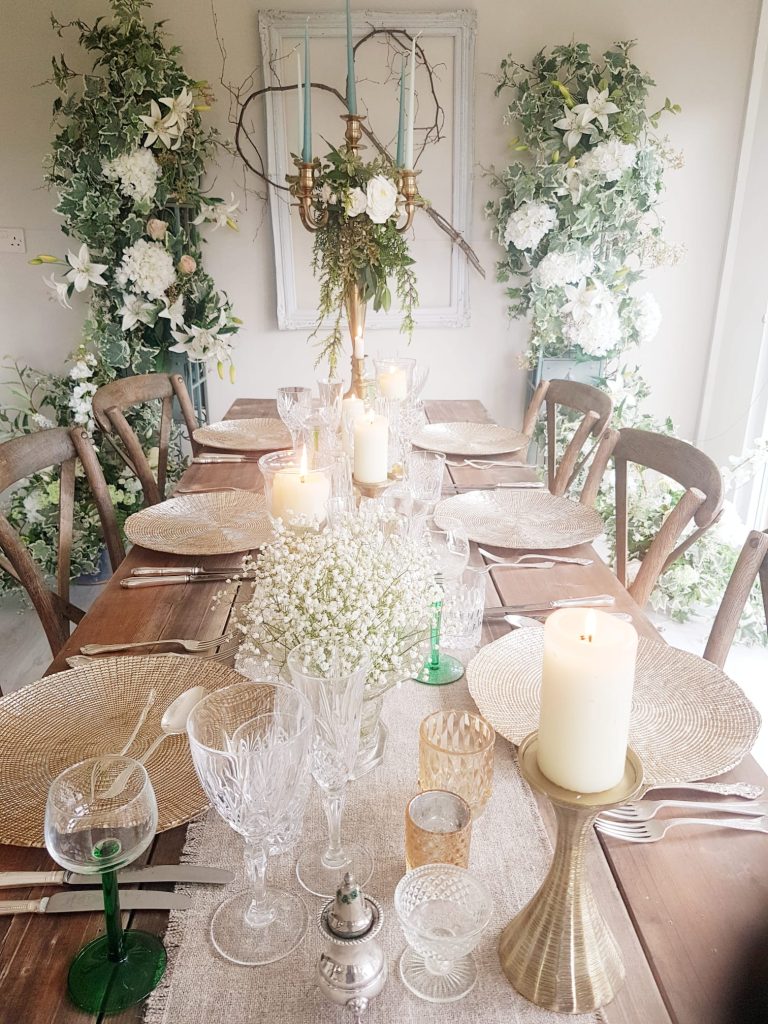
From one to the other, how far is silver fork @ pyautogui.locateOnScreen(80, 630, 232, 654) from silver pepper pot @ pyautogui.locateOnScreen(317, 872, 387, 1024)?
1.81 ft

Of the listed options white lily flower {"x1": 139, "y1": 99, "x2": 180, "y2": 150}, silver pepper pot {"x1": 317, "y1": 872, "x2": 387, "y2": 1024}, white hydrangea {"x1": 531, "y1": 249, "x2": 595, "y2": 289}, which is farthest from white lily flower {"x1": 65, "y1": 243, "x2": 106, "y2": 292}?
silver pepper pot {"x1": 317, "y1": 872, "x2": 387, "y2": 1024}

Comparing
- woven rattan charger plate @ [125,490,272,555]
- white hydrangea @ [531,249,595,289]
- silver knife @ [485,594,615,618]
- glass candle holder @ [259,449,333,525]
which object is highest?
white hydrangea @ [531,249,595,289]

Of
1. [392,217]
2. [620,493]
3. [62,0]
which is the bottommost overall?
[620,493]

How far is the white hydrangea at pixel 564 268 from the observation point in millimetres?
2982

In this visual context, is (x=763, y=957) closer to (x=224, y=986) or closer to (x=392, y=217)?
(x=224, y=986)

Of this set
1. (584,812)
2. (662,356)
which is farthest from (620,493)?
(662,356)

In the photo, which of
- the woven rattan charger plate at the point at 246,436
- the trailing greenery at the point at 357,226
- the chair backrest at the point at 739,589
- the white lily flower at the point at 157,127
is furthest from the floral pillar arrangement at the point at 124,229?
the chair backrest at the point at 739,589

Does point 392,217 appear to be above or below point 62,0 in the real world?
below

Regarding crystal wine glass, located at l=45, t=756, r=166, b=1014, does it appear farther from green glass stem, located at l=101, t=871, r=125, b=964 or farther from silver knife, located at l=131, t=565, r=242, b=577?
silver knife, located at l=131, t=565, r=242, b=577

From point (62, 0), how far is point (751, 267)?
286 centimetres

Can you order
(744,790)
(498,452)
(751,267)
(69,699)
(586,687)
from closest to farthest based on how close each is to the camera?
1. (586,687)
2. (744,790)
3. (69,699)
4. (498,452)
5. (751,267)

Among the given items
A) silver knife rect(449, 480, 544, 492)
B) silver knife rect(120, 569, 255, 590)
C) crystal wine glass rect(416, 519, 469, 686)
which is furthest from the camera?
silver knife rect(449, 480, 544, 492)

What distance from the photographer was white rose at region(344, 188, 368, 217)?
1.59 metres

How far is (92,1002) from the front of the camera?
61cm
